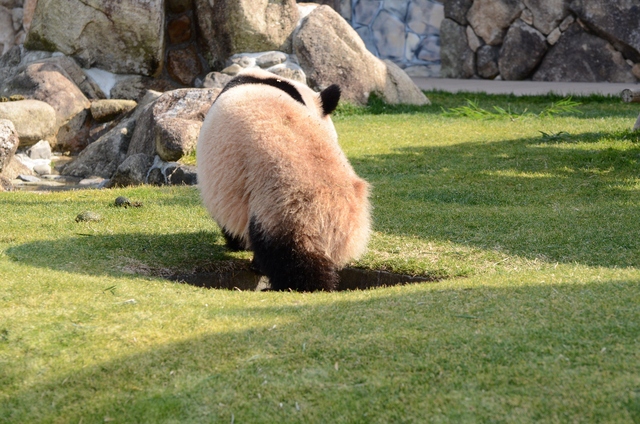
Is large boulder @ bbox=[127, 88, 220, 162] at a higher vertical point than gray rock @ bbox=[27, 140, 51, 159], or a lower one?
higher

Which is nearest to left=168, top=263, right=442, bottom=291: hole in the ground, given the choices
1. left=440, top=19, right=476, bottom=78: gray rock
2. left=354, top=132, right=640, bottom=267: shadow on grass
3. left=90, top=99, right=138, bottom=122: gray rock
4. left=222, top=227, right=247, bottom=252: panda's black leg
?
left=222, top=227, right=247, bottom=252: panda's black leg

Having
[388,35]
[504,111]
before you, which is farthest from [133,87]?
[388,35]

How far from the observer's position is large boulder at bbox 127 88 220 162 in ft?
28.6

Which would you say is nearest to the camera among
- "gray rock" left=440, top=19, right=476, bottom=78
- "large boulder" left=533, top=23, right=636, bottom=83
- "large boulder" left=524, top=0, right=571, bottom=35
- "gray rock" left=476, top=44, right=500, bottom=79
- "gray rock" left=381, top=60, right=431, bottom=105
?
"gray rock" left=381, top=60, right=431, bottom=105

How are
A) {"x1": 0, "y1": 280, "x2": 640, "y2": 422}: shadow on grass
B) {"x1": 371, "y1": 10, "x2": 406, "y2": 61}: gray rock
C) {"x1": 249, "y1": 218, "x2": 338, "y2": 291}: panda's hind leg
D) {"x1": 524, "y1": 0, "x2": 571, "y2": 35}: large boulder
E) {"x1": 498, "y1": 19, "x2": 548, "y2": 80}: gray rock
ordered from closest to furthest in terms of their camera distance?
{"x1": 0, "y1": 280, "x2": 640, "y2": 422}: shadow on grass, {"x1": 249, "y1": 218, "x2": 338, "y2": 291}: panda's hind leg, {"x1": 524, "y1": 0, "x2": 571, "y2": 35}: large boulder, {"x1": 498, "y1": 19, "x2": 548, "y2": 80}: gray rock, {"x1": 371, "y1": 10, "x2": 406, "y2": 61}: gray rock

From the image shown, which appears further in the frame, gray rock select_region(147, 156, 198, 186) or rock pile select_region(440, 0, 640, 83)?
rock pile select_region(440, 0, 640, 83)

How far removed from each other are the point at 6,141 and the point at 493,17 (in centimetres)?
933

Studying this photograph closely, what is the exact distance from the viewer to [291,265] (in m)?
4.30

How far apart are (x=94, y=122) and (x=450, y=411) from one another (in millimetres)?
9634

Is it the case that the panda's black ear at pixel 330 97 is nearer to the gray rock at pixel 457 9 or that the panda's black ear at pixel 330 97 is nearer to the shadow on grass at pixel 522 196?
the shadow on grass at pixel 522 196

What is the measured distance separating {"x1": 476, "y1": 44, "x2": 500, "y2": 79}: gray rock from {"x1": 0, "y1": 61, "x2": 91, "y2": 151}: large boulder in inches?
299

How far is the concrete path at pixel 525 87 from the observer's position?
42.9 ft

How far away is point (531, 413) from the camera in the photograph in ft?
8.48

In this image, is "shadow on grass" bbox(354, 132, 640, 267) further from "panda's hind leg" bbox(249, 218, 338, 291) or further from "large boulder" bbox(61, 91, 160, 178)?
"large boulder" bbox(61, 91, 160, 178)
